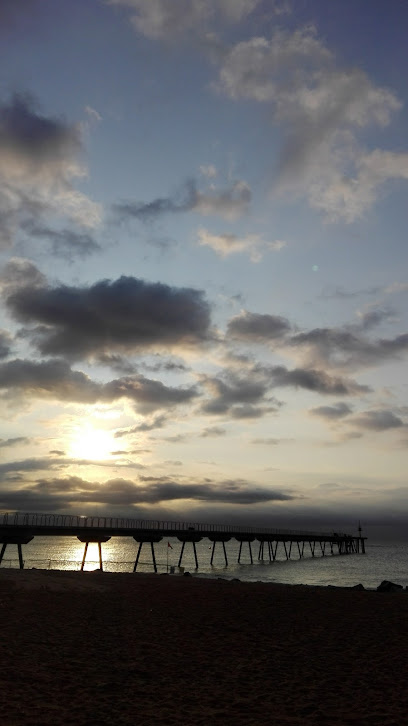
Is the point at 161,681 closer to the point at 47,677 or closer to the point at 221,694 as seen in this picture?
the point at 221,694

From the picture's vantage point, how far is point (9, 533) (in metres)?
51.7

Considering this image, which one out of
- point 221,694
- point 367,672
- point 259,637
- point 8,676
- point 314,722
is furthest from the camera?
point 259,637

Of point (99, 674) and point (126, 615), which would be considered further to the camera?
point (126, 615)

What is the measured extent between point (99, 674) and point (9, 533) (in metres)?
43.6

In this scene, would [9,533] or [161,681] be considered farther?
[9,533]

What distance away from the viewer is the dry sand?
9906 mm

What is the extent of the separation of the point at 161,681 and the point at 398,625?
10527mm

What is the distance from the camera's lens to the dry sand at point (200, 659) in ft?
32.5

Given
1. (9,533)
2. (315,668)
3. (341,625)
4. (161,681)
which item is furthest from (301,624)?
(9,533)

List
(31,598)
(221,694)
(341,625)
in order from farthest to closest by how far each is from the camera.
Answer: (31,598) → (341,625) → (221,694)

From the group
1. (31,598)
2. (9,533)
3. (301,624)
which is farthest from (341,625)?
(9,533)

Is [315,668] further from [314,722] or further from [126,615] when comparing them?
[126,615]

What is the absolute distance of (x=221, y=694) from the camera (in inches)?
434

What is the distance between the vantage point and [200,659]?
13984mm
